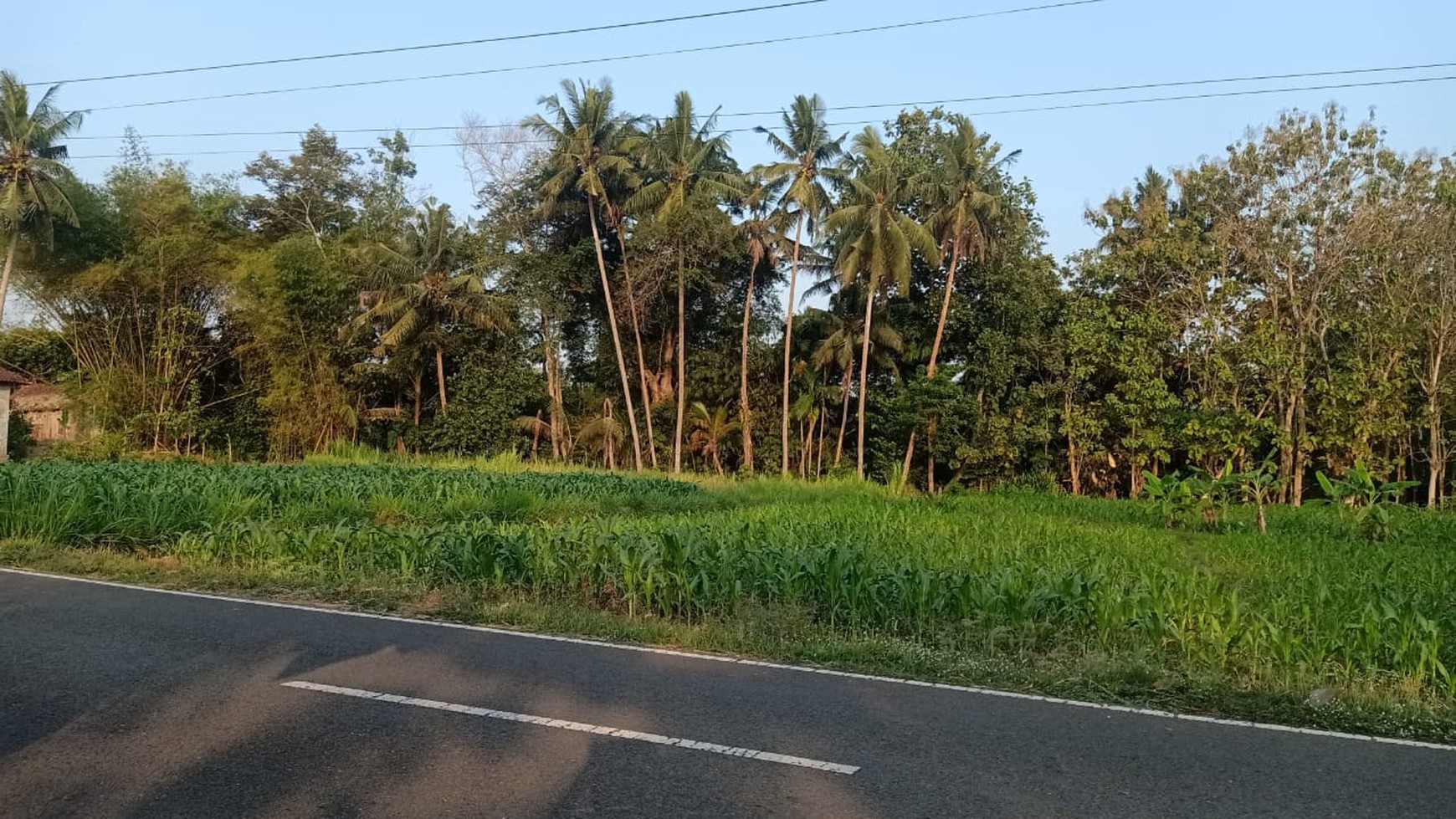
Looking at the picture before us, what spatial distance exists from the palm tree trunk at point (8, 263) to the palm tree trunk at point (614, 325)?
1859 cm

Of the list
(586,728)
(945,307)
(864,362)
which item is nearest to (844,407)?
(864,362)

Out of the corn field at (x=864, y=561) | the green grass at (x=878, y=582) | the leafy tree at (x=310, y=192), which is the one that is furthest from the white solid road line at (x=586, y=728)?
the leafy tree at (x=310, y=192)

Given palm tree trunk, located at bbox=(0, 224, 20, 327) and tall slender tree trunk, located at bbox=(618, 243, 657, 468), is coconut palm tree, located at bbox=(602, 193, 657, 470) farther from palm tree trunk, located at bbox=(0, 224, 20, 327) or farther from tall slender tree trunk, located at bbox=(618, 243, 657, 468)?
palm tree trunk, located at bbox=(0, 224, 20, 327)

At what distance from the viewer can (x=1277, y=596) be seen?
9539 millimetres

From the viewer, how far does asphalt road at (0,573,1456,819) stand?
4301 millimetres

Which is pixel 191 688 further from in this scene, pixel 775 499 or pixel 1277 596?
pixel 775 499

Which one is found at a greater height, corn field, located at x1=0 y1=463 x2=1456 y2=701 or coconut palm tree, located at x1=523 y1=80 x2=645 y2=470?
coconut palm tree, located at x1=523 y1=80 x2=645 y2=470

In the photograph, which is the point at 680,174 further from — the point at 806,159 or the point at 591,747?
the point at 591,747

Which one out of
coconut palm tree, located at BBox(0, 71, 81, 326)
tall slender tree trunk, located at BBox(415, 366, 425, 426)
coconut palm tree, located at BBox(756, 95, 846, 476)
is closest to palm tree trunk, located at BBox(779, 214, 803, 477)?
coconut palm tree, located at BBox(756, 95, 846, 476)

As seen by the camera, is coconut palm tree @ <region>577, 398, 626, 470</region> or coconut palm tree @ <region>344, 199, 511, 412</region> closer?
coconut palm tree @ <region>344, 199, 511, 412</region>

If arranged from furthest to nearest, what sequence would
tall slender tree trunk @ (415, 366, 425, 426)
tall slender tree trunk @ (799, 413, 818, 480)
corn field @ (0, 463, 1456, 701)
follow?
tall slender tree trunk @ (415, 366, 425, 426), tall slender tree trunk @ (799, 413, 818, 480), corn field @ (0, 463, 1456, 701)

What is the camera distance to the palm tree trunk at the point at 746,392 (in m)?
33.2

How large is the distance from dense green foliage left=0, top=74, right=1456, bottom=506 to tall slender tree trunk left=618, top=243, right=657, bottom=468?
232 mm

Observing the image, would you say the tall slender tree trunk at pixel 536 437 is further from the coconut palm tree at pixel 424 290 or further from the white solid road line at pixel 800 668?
the white solid road line at pixel 800 668
